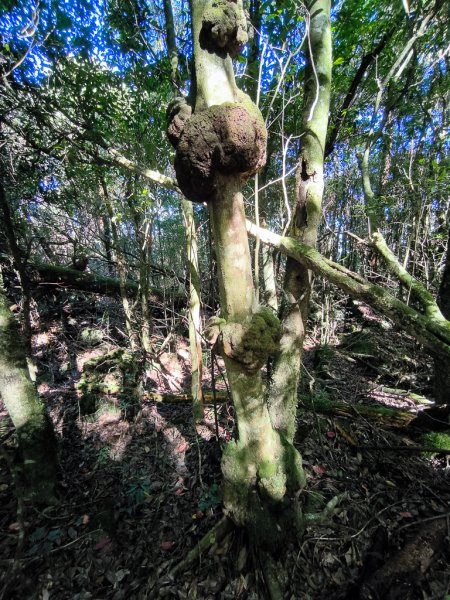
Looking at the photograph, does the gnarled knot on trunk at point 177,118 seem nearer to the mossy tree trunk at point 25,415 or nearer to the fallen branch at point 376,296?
the fallen branch at point 376,296

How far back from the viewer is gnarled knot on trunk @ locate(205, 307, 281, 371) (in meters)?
1.49

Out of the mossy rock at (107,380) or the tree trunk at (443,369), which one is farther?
the mossy rock at (107,380)

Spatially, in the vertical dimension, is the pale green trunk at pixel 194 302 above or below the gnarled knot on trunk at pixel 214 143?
below

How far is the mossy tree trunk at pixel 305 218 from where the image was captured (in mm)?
2391

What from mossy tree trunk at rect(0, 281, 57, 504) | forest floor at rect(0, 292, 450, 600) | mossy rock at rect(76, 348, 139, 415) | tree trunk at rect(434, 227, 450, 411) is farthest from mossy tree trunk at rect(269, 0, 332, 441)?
mossy rock at rect(76, 348, 139, 415)

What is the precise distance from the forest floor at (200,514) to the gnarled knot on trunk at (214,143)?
6.66 ft

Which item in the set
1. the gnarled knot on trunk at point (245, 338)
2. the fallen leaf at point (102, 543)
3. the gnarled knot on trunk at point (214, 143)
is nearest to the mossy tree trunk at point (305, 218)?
the gnarled knot on trunk at point (245, 338)

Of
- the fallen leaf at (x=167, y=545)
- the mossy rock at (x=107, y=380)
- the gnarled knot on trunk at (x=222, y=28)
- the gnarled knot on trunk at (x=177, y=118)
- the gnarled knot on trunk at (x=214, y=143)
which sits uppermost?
the gnarled knot on trunk at (x=222, y=28)

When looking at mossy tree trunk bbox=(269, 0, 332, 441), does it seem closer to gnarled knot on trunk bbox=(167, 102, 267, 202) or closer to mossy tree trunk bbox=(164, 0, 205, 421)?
gnarled knot on trunk bbox=(167, 102, 267, 202)

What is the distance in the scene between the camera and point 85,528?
264 cm

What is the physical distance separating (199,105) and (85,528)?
374cm

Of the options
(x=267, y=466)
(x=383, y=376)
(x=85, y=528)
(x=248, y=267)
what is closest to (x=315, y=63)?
(x=248, y=267)

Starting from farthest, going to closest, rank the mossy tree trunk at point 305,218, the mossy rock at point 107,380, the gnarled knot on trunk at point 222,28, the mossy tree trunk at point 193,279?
the mossy rock at point 107,380 → the mossy tree trunk at point 193,279 → the mossy tree trunk at point 305,218 → the gnarled knot on trunk at point 222,28

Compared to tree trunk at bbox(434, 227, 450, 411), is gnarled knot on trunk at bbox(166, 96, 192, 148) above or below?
above
